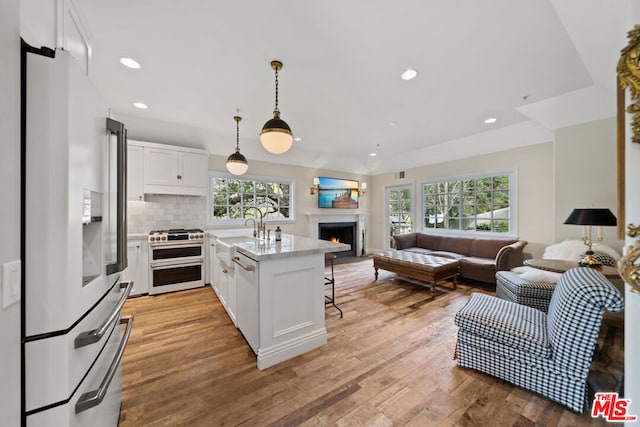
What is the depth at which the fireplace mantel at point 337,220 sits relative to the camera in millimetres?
5898

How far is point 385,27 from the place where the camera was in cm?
194

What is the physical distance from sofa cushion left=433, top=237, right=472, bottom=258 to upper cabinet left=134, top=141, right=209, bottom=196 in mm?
4951

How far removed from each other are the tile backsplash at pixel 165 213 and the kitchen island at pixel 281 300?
2534 mm

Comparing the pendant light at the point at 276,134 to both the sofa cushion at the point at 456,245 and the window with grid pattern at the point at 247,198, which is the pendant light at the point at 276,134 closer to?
the window with grid pattern at the point at 247,198

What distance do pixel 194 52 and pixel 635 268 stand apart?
3.27 metres

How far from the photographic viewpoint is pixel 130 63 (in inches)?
95.2

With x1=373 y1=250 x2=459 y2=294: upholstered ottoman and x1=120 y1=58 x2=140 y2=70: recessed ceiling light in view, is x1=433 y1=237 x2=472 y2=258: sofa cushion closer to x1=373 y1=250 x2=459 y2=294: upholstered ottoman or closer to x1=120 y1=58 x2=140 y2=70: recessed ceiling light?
x1=373 y1=250 x2=459 y2=294: upholstered ottoman

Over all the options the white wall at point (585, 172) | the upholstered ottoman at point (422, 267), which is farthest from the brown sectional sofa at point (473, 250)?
the white wall at point (585, 172)

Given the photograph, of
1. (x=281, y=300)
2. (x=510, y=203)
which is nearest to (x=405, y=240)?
(x=510, y=203)

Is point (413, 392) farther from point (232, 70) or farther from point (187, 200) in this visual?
point (187, 200)

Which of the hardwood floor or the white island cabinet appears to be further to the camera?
the white island cabinet

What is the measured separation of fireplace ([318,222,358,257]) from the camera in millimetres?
6328

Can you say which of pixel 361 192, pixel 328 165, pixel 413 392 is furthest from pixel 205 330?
pixel 361 192

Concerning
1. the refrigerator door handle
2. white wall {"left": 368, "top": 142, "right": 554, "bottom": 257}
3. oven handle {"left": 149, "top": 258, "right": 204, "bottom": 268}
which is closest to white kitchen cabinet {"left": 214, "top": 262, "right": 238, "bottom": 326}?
oven handle {"left": 149, "top": 258, "right": 204, "bottom": 268}
